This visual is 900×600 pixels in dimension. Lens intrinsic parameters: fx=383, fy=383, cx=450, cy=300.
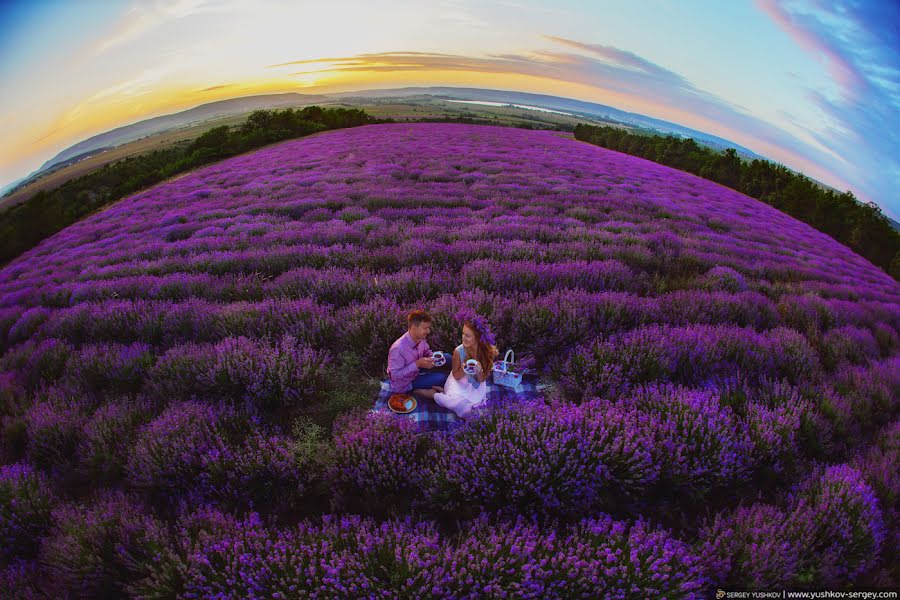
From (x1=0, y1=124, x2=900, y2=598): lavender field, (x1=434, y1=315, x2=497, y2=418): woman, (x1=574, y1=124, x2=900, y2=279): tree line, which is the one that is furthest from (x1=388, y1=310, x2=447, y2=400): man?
(x1=574, y1=124, x2=900, y2=279): tree line

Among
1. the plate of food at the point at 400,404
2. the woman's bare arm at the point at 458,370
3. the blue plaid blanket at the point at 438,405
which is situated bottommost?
the blue plaid blanket at the point at 438,405

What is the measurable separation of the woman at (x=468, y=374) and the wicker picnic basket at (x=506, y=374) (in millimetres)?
121

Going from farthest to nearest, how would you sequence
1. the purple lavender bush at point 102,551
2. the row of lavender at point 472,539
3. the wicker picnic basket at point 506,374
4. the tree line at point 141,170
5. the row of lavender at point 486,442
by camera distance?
the tree line at point 141,170 → the wicker picnic basket at point 506,374 → the row of lavender at point 486,442 → the purple lavender bush at point 102,551 → the row of lavender at point 472,539

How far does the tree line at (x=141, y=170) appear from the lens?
10219 mm

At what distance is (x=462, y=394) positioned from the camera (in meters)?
3.17

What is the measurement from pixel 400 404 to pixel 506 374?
0.94 meters

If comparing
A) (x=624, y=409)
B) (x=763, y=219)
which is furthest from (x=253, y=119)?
(x=624, y=409)

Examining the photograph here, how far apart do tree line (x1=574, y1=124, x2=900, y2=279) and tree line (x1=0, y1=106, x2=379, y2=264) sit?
2329 cm

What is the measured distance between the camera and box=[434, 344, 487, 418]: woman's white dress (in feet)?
10.3

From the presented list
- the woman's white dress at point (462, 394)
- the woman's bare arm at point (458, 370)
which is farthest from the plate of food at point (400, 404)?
the woman's bare arm at point (458, 370)

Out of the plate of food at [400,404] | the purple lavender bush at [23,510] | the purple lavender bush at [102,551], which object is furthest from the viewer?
the plate of food at [400,404]

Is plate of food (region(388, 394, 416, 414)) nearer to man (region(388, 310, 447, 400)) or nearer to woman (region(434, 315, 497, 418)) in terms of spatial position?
man (region(388, 310, 447, 400))

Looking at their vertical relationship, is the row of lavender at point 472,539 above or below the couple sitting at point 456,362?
below

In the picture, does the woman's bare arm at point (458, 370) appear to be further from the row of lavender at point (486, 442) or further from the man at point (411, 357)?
the row of lavender at point (486, 442)
